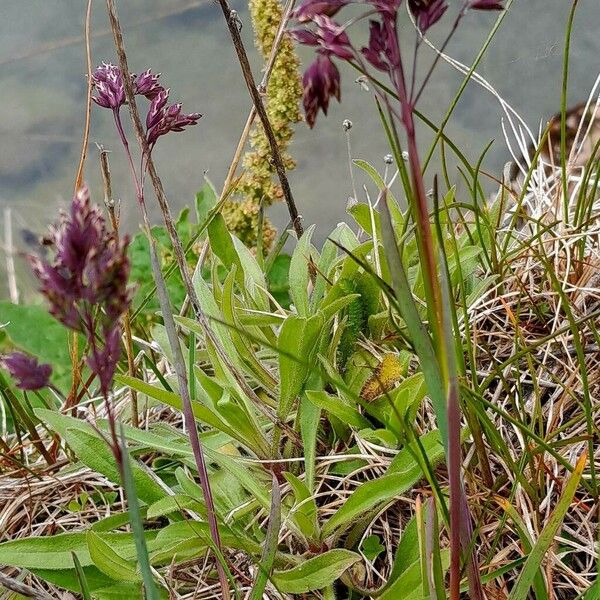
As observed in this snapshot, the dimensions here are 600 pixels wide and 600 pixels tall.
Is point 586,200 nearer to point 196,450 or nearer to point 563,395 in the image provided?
point 563,395

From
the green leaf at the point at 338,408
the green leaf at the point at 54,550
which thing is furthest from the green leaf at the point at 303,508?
the green leaf at the point at 54,550

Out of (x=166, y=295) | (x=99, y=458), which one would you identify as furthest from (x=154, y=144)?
(x=99, y=458)

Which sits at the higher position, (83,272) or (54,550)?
(83,272)

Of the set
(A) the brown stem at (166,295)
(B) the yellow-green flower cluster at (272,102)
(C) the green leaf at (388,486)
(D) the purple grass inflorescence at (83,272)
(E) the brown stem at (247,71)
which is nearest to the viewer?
(D) the purple grass inflorescence at (83,272)

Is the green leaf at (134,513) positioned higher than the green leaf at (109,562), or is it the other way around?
the green leaf at (134,513)

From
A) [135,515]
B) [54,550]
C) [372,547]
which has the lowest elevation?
[372,547]

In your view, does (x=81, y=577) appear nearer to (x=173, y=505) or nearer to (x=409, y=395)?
(x=173, y=505)

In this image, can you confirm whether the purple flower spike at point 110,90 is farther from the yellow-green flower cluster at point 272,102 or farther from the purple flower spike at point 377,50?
the yellow-green flower cluster at point 272,102

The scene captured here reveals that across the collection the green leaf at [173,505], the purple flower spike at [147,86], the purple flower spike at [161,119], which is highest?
the purple flower spike at [147,86]
